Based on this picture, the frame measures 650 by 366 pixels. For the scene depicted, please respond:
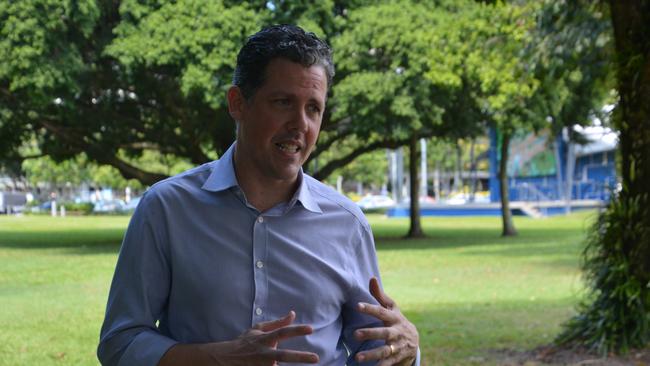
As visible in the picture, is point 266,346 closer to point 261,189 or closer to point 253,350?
point 253,350

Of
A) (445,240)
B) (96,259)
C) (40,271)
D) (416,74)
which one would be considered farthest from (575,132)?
(40,271)

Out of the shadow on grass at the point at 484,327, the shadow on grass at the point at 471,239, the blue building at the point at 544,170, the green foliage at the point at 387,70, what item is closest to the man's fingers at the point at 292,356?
the shadow on grass at the point at 484,327

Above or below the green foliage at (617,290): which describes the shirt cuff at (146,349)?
above

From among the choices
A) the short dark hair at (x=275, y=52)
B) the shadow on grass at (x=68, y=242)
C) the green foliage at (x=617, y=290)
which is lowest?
the shadow on grass at (x=68, y=242)

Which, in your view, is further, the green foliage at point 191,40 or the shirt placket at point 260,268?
the green foliage at point 191,40

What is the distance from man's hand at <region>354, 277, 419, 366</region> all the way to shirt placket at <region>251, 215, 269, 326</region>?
0.82 ft

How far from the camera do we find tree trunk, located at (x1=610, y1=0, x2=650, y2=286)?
8.69 metres

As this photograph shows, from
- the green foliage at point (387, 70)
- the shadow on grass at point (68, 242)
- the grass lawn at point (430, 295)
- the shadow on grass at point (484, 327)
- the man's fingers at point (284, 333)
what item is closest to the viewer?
the man's fingers at point (284, 333)

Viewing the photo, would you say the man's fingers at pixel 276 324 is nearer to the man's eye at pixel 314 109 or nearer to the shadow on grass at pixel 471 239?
the man's eye at pixel 314 109

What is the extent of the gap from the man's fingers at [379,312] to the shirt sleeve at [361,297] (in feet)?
0.28

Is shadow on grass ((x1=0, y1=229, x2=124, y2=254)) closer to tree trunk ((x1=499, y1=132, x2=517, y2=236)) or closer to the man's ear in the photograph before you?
tree trunk ((x1=499, y1=132, x2=517, y2=236))

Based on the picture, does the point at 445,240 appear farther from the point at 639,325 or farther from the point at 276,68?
the point at 276,68

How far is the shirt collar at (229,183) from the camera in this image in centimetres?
268

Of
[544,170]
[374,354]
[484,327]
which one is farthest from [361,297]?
[544,170]
